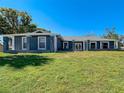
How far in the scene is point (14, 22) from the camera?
185 feet

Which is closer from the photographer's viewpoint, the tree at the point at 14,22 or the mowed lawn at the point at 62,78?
the mowed lawn at the point at 62,78

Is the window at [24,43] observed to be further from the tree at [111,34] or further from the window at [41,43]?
the tree at [111,34]

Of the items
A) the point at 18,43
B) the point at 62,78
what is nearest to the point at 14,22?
the point at 18,43

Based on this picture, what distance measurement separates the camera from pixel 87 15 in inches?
1825

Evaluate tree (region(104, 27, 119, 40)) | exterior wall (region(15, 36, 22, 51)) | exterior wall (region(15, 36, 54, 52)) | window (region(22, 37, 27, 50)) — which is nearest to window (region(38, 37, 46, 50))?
exterior wall (region(15, 36, 54, 52))

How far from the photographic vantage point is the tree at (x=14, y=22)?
54381 mm

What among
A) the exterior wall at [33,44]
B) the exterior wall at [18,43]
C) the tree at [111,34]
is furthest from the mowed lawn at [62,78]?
the tree at [111,34]

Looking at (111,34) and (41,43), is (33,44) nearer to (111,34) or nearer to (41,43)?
(41,43)

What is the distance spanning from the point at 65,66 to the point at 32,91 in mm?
4170

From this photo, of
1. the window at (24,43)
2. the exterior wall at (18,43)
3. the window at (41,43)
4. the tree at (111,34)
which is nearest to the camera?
the window at (41,43)

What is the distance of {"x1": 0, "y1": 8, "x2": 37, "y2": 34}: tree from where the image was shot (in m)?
54.4

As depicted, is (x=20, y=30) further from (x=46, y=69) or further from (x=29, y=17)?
(x=46, y=69)

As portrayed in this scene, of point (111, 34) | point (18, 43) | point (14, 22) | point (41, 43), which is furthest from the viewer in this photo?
point (111, 34)

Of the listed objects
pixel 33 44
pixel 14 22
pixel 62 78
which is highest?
pixel 14 22
